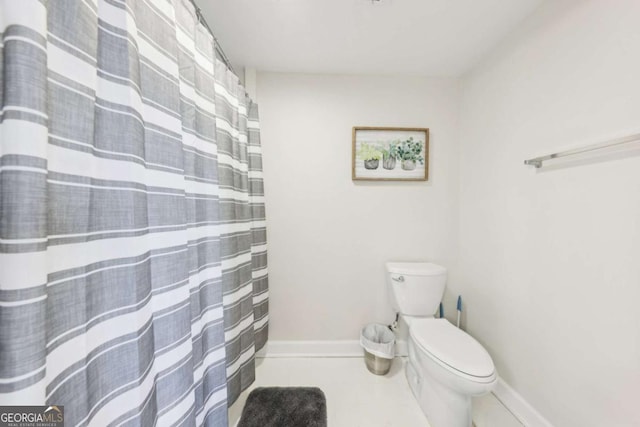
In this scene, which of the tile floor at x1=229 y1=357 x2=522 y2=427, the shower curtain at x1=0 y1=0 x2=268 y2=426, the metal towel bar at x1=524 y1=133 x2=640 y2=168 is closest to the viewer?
the shower curtain at x1=0 y1=0 x2=268 y2=426

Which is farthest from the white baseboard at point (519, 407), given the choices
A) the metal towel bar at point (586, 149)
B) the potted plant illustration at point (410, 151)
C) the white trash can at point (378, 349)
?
the potted plant illustration at point (410, 151)

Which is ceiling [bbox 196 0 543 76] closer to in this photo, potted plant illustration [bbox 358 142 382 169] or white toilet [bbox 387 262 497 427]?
potted plant illustration [bbox 358 142 382 169]

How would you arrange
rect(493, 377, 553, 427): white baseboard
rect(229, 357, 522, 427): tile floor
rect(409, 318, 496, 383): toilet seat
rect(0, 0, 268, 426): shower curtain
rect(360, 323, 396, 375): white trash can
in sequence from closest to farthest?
rect(0, 0, 268, 426): shower curtain, rect(409, 318, 496, 383): toilet seat, rect(493, 377, 553, 427): white baseboard, rect(229, 357, 522, 427): tile floor, rect(360, 323, 396, 375): white trash can

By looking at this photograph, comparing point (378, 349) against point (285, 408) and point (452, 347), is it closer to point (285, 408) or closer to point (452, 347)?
point (452, 347)

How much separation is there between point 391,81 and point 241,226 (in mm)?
1541

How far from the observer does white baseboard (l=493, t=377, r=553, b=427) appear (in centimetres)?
119

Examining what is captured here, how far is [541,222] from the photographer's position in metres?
1.21

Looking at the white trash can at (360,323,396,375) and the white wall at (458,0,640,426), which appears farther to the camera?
the white trash can at (360,323,396,375)

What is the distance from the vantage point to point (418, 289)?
1610 mm

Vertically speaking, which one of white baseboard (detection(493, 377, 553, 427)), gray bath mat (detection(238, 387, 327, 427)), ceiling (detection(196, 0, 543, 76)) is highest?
ceiling (detection(196, 0, 543, 76))

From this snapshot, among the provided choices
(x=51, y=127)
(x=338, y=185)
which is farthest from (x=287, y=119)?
(x=51, y=127)

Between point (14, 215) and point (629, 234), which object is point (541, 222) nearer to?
point (629, 234)

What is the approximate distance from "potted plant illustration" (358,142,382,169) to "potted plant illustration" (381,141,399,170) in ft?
0.13

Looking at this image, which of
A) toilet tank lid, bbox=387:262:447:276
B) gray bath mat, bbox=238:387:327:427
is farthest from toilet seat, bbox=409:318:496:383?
gray bath mat, bbox=238:387:327:427
